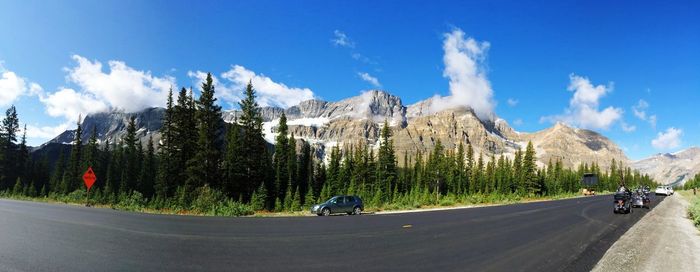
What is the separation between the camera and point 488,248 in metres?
12.0

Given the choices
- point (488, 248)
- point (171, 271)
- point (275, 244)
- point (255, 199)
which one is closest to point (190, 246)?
point (275, 244)

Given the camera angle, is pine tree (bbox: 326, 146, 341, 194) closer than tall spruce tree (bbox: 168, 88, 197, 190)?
No

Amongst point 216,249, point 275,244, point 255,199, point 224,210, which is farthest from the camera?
point 255,199

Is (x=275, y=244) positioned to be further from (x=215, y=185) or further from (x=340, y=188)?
(x=340, y=188)

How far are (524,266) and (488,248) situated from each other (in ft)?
7.52

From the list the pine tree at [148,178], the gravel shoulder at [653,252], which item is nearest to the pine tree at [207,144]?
the pine tree at [148,178]

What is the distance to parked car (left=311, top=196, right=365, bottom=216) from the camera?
28.9 meters

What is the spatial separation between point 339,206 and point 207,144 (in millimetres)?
22793

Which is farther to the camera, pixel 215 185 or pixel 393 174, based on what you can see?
pixel 393 174

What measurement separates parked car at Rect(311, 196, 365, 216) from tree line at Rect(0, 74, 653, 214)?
233 inches

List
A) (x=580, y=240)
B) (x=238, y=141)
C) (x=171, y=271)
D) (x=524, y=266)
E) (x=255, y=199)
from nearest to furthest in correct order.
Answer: (x=171, y=271) < (x=524, y=266) < (x=580, y=240) < (x=255, y=199) < (x=238, y=141)

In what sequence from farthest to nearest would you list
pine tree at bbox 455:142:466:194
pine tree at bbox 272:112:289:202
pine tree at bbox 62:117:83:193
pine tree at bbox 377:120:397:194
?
pine tree at bbox 455:142:466:194
pine tree at bbox 377:120:397:194
pine tree at bbox 62:117:83:193
pine tree at bbox 272:112:289:202

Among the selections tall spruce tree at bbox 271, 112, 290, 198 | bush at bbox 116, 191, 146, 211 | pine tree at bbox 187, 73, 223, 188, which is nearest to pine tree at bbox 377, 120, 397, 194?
tall spruce tree at bbox 271, 112, 290, 198

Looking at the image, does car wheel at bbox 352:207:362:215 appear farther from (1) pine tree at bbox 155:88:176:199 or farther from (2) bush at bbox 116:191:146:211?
(1) pine tree at bbox 155:88:176:199
